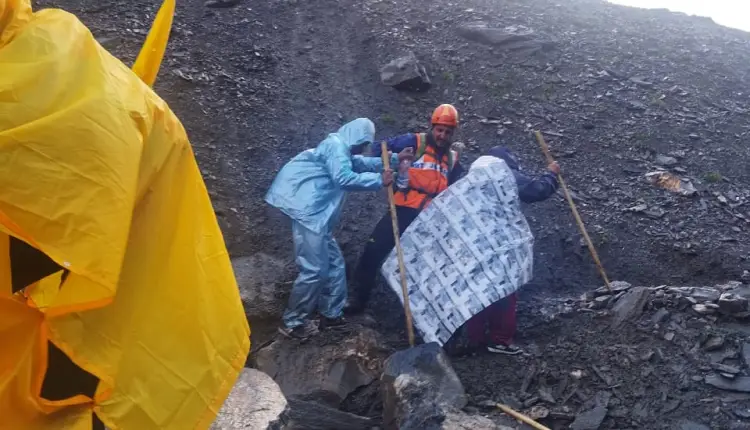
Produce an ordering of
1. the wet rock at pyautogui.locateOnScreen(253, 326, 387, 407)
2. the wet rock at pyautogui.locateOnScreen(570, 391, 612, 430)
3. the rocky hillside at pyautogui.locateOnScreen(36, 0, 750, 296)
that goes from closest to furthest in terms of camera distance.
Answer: the wet rock at pyautogui.locateOnScreen(570, 391, 612, 430)
the wet rock at pyautogui.locateOnScreen(253, 326, 387, 407)
the rocky hillside at pyautogui.locateOnScreen(36, 0, 750, 296)

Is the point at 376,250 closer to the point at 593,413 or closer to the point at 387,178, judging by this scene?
the point at 387,178

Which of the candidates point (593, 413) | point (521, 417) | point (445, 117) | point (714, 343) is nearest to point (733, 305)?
point (714, 343)

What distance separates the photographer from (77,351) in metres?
1.44

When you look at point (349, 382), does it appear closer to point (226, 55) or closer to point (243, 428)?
point (243, 428)

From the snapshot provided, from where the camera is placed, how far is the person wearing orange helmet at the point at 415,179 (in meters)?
5.93

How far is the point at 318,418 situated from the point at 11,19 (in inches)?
140

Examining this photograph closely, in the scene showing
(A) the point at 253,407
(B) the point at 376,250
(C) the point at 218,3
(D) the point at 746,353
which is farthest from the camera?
(C) the point at 218,3

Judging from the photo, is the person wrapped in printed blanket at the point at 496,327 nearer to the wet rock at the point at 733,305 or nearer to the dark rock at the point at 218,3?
the wet rock at the point at 733,305

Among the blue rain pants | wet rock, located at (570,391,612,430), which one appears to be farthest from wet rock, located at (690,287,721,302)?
the blue rain pants

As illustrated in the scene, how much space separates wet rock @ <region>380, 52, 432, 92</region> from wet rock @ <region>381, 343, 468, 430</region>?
5931 mm

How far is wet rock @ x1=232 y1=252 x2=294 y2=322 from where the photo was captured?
5.82m

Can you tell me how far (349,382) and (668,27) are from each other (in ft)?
40.2

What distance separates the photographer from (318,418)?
4.37 meters

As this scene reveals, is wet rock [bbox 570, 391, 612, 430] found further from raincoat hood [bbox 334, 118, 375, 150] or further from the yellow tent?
the yellow tent
